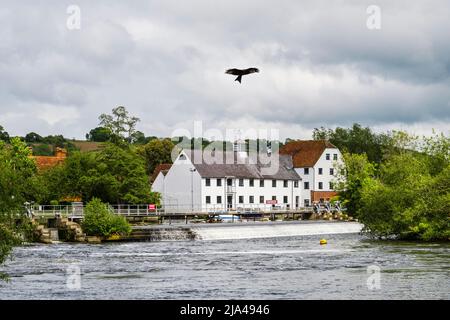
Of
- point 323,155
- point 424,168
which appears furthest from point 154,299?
point 323,155

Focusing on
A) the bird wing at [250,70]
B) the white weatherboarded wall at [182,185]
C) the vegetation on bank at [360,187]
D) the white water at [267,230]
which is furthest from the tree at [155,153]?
the bird wing at [250,70]

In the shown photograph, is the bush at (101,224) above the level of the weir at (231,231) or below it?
above

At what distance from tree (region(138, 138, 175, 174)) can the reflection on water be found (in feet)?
274

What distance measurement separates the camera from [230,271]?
4825 centimetres

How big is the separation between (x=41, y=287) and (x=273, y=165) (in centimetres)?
10151

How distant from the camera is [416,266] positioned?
49.7m

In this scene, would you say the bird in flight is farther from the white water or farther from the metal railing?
the metal railing

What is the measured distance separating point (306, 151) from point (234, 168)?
73.4 feet

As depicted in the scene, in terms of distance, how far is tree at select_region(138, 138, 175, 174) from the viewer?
15512cm

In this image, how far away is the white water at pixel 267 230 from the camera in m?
83.5

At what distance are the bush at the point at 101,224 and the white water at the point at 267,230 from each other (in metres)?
7.89

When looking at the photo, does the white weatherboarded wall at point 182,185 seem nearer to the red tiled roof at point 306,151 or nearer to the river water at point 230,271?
the red tiled roof at point 306,151

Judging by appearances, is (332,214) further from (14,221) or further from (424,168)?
(14,221)

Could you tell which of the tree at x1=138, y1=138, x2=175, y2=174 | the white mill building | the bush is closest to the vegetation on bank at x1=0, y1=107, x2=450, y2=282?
the bush
